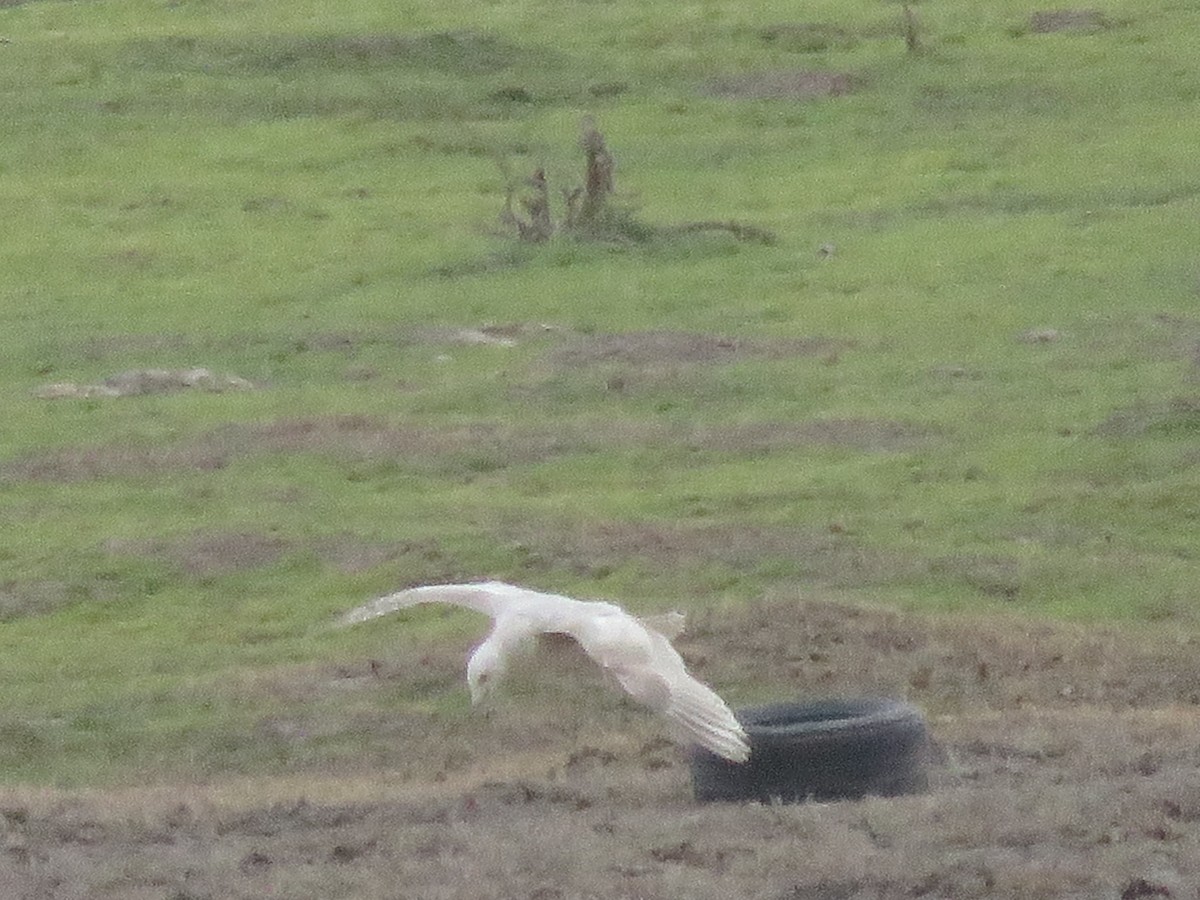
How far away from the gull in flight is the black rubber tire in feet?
4.31

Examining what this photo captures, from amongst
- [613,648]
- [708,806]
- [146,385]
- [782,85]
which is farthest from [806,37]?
[613,648]

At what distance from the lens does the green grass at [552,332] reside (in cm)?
1752

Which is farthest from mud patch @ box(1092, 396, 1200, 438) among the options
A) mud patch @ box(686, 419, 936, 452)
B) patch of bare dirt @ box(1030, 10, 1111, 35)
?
patch of bare dirt @ box(1030, 10, 1111, 35)

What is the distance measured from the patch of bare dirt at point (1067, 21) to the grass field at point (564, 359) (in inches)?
3.7

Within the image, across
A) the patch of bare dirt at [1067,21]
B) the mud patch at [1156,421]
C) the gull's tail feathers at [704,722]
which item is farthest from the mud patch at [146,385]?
the patch of bare dirt at [1067,21]

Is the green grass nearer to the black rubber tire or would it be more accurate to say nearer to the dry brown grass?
the dry brown grass

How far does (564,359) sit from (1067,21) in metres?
22.6

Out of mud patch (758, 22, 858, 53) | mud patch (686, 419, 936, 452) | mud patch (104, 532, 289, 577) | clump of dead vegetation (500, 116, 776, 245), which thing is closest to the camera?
mud patch (104, 532, 289, 577)

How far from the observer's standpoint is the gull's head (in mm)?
9688

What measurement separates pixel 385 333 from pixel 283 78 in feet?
61.3

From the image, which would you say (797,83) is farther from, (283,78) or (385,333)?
(385,333)

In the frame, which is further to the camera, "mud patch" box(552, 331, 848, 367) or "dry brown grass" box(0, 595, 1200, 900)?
"mud patch" box(552, 331, 848, 367)

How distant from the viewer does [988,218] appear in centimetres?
3247

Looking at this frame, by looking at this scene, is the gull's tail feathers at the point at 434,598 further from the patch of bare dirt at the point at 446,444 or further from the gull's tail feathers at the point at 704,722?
the patch of bare dirt at the point at 446,444
